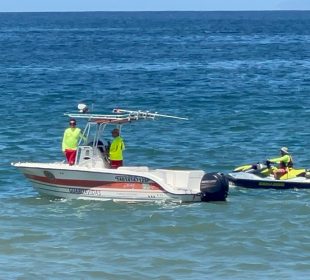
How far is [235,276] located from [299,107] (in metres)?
29.2

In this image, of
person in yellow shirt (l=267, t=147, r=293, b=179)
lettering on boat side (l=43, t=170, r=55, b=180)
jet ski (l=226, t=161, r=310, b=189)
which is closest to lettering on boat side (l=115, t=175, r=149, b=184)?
lettering on boat side (l=43, t=170, r=55, b=180)

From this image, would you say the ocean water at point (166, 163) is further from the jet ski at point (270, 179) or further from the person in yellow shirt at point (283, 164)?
the person in yellow shirt at point (283, 164)

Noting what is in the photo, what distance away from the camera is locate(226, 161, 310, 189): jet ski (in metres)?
29.0

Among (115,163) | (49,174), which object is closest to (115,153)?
(115,163)

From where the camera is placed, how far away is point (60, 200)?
88.2 feet

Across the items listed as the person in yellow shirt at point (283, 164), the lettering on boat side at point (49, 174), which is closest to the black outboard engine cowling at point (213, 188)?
the person in yellow shirt at point (283, 164)

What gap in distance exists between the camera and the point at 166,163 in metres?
33.2

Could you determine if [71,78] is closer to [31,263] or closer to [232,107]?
[232,107]

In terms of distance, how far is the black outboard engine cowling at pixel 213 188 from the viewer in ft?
87.1

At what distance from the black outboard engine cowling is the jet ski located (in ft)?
8.19

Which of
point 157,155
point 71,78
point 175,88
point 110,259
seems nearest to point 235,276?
point 110,259

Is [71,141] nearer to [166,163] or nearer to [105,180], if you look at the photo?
[105,180]

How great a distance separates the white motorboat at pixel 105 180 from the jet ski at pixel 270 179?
2.50 metres

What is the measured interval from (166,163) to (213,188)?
6.79 metres
